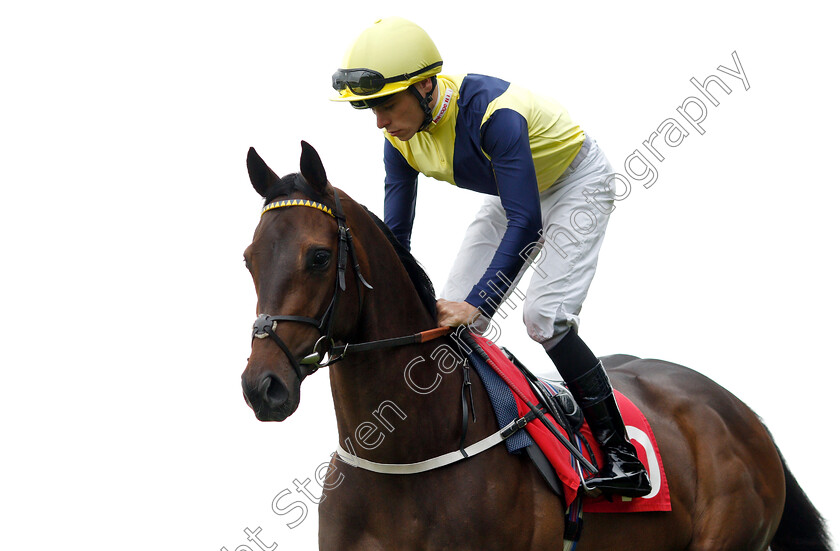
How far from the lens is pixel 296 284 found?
12.3 feet

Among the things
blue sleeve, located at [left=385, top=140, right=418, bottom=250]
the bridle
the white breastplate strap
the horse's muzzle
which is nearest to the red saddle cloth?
the white breastplate strap

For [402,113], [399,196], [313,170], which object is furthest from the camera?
[399,196]

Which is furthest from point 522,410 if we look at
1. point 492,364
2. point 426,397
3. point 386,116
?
point 386,116

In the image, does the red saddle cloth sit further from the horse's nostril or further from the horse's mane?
the horse's nostril

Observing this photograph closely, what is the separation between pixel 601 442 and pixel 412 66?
2.36 metres

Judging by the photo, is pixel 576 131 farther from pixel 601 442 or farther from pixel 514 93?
pixel 601 442

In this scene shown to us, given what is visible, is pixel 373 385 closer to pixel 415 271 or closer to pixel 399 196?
pixel 415 271

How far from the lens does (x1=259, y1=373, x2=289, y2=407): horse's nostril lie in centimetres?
360

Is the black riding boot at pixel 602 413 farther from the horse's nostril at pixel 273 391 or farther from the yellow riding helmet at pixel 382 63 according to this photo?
the horse's nostril at pixel 273 391

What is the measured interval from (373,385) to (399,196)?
151 centimetres

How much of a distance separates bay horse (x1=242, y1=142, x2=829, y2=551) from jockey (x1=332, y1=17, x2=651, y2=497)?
358 mm

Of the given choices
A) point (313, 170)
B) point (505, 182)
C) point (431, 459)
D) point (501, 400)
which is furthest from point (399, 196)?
point (431, 459)

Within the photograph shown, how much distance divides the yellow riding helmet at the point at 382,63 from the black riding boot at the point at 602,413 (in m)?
1.69

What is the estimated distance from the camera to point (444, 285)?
17.9 feet
